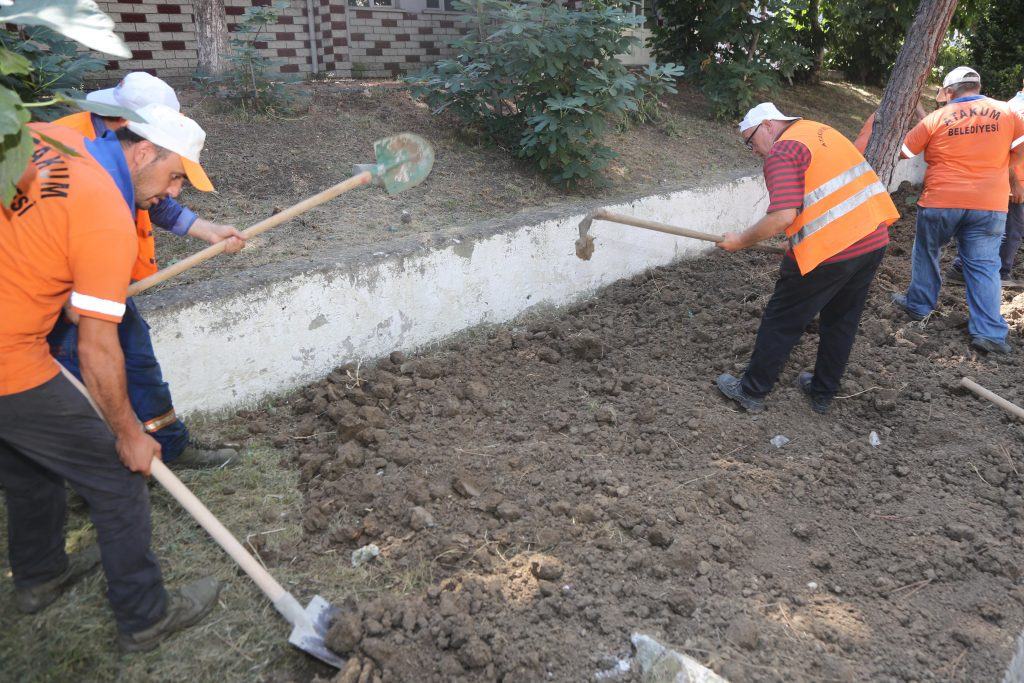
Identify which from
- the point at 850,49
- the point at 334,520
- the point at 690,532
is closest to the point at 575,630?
the point at 690,532

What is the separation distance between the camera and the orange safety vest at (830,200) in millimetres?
3537

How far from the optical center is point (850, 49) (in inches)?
422

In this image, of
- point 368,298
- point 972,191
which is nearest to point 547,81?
point 368,298

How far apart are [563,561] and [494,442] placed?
0.92 m

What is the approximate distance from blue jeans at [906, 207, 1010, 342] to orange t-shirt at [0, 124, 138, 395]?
4996mm

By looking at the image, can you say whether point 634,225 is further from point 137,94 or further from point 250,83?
point 250,83

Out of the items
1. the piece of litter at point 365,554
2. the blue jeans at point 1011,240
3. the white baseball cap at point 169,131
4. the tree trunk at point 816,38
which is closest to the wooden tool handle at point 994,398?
the blue jeans at point 1011,240

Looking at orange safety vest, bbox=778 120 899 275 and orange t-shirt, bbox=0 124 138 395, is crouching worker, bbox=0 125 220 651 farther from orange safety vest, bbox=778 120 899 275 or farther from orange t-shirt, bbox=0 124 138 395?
orange safety vest, bbox=778 120 899 275

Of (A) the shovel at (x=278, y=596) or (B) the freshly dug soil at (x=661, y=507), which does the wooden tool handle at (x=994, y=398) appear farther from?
(A) the shovel at (x=278, y=596)

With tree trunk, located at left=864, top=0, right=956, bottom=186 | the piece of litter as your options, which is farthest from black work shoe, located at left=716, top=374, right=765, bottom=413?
tree trunk, located at left=864, top=0, right=956, bottom=186

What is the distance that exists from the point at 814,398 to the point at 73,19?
383 centimetres

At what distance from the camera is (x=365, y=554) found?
9.29 feet

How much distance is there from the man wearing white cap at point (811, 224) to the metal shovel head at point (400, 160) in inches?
64.6

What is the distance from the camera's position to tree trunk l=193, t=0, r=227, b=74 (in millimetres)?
5480
